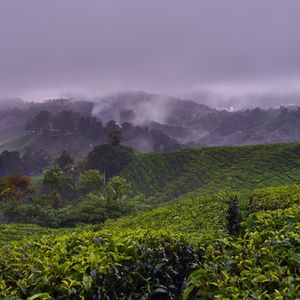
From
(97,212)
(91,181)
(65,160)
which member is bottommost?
(65,160)

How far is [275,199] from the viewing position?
12195 mm

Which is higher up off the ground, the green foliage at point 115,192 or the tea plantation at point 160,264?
the tea plantation at point 160,264

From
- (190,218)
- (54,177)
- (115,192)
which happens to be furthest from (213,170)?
(190,218)

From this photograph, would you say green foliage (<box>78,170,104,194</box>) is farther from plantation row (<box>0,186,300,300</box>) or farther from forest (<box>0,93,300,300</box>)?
plantation row (<box>0,186,300,300</box>)

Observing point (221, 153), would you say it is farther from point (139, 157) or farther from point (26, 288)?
point (26, 288)

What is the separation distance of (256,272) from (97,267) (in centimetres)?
148

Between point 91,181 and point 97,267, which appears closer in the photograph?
point 97,267

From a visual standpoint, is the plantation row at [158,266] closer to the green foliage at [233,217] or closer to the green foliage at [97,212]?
the green foliage at [233,217]

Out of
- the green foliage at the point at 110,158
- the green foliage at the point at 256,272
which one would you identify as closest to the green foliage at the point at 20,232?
the green foliage at the point at 256,272

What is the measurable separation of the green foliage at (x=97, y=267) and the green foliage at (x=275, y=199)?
23.5 ft

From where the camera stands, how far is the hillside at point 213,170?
1516 inches

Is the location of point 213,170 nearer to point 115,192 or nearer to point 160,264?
point 115,192

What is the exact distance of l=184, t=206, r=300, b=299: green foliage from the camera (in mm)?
3066

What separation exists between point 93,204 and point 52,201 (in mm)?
10452
